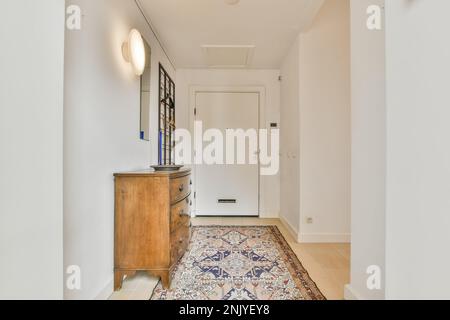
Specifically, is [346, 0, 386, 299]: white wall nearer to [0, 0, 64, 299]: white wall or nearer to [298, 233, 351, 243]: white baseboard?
[298, 233, 351, 243]: white baseboard

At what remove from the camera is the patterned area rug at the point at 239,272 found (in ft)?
5.12

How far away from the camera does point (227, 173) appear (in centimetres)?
367

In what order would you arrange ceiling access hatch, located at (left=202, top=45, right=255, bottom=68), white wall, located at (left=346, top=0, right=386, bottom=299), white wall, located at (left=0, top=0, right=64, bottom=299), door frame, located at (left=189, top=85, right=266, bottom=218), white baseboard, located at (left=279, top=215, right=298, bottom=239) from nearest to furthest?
white wall, located at (left=0, top=0, right=64, bottom=299) → white wall, located at (left=346, top=0, right=386, bottom=299) → white baseboard, located at (left=279, top=215, right=298, bottom=239) → ceiling access hatch, located at (left=202, top=45, right=255, bottom=68) → door frame, located at (left=189, top=85, right=266, bottom=218)

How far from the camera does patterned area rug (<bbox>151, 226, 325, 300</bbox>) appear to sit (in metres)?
1.56

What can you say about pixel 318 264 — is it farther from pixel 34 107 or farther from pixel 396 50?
pixel 34 107

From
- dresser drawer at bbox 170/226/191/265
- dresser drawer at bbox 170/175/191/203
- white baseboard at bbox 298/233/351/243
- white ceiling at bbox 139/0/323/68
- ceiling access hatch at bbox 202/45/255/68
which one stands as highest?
ceiling access hatch at bbox 202/45/255/68

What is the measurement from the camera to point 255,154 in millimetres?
3643

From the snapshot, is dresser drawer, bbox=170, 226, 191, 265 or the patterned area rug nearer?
the patterned area rug

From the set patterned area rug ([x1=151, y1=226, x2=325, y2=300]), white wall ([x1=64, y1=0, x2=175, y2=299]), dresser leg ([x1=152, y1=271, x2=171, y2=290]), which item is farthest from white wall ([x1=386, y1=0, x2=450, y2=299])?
white wall ([x1=64, y1=0, x2=175, y2=299])

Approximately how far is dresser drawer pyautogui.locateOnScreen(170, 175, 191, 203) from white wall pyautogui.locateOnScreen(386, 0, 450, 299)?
49.6 inches

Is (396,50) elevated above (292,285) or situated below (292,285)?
above

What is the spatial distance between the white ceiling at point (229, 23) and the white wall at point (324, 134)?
1.22ft
